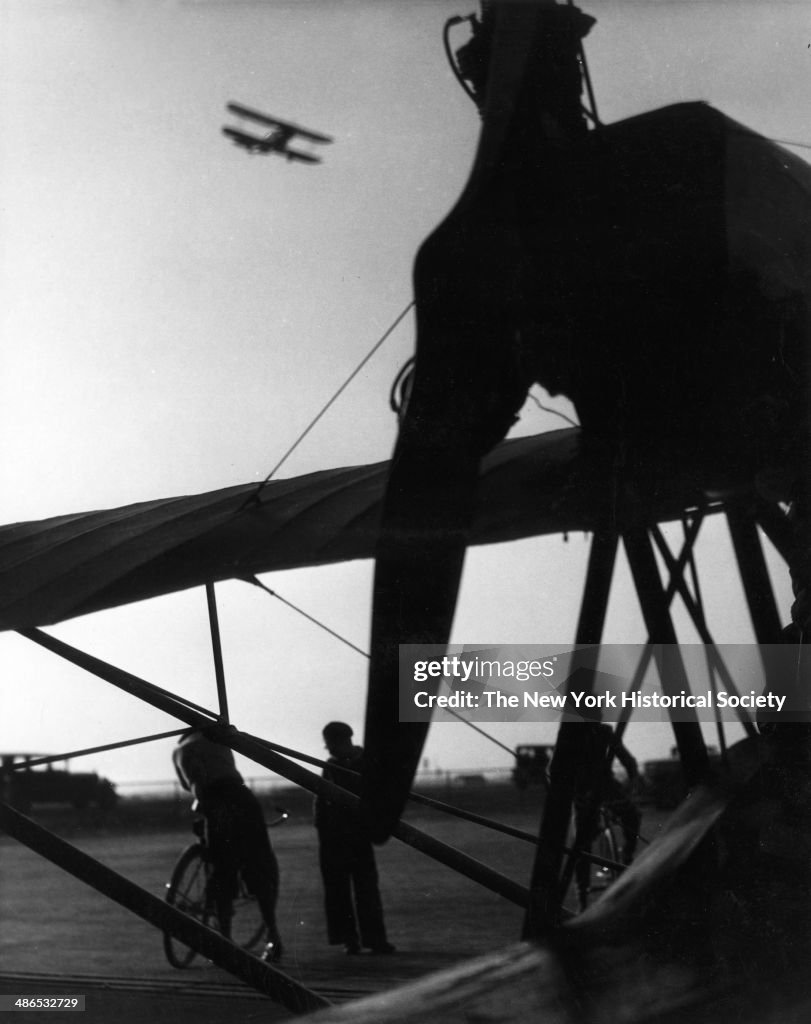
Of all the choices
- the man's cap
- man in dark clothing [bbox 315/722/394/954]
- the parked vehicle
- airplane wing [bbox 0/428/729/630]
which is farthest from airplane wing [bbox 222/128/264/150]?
the parked vehicle

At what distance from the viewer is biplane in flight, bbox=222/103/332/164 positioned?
3.40 m

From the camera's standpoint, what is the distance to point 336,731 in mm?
5098

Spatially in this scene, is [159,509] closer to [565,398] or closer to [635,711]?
[635,711]

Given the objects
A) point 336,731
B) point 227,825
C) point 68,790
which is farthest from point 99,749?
point 68,790

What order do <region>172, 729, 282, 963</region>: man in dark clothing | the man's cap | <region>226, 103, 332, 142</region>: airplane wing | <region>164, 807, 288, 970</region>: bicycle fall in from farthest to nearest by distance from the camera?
<region>164, 807, 288, 970</region>: bicycle → <region>172, 729, 282, 963</region>: man in dark clothing → the man's cap → <region>226, 103, 332, 142</region>: airplane wing

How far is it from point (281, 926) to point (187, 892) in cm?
212

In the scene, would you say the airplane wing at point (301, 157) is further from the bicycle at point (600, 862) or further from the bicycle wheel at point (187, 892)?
the bicycle wheel at point (187, 892)

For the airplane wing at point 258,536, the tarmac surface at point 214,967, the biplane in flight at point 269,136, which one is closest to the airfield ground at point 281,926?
the tarmac surface at point 214,967

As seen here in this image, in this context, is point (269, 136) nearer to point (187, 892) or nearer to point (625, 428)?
point (625, 428)

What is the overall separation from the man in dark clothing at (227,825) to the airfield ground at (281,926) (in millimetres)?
429

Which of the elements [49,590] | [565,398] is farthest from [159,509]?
[565,398]

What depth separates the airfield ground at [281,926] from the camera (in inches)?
235

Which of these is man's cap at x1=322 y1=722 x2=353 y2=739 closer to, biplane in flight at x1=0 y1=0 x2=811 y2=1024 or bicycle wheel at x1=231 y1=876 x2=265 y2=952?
biplane in flight at x1=0 y1=0 x2=811 y2=1024

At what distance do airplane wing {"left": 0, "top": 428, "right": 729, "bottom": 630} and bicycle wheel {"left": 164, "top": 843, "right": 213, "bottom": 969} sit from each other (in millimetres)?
3083
